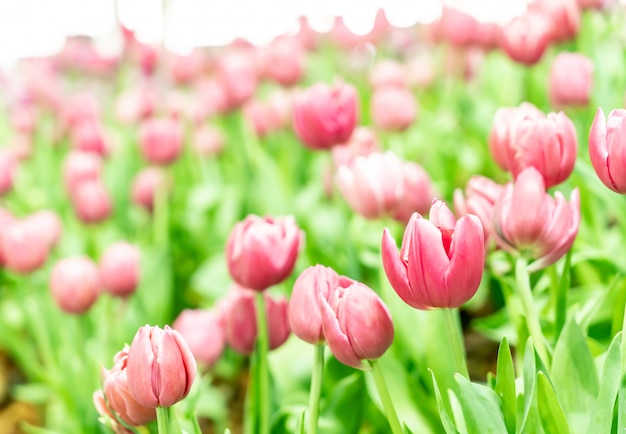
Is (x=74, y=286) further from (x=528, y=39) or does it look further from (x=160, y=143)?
(x=528, y=39)

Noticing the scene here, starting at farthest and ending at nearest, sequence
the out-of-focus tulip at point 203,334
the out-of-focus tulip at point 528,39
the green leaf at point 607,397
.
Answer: the out-of-focus tulip at point 528,39, the out-of-focus tulip at point 203,334, the green leaf at point 607,397

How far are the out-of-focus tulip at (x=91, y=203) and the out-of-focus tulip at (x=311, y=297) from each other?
0.98 meters

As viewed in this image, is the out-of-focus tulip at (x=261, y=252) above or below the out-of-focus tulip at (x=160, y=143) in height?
above

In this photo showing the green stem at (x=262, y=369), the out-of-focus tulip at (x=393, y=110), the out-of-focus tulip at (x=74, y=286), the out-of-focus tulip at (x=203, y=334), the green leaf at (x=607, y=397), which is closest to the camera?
the green leaf at (x=607, y=397)

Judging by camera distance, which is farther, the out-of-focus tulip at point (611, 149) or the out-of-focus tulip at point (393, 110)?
the out-of-focus tulip at point (393, 110)

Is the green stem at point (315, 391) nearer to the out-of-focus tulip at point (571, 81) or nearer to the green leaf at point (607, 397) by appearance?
the green leaf at point (607, 397)

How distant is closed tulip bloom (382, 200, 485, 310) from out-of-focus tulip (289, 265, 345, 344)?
7 centimetres

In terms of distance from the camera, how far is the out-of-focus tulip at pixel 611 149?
508 millimetres

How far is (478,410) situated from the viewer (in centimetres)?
52

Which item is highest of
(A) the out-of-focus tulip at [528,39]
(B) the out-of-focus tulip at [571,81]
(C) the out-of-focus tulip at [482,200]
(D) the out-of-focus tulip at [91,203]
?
(A) the out-of-focus tulip at [528,39]

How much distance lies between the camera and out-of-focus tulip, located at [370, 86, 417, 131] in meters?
1.43

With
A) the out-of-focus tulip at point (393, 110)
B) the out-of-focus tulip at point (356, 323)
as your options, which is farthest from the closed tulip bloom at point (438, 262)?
the out-of-focus tulip at point (393, 110)

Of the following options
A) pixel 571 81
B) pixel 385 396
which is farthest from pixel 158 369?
pixel 571 81

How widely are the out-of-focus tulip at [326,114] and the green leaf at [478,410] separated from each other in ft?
1.71
